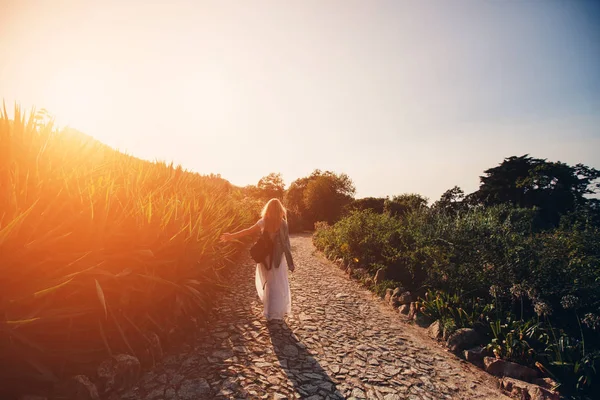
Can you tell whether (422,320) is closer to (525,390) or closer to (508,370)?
(508,370)

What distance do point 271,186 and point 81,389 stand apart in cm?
4142

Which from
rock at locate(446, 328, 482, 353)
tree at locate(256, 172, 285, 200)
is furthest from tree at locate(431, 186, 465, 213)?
tree at locate(256, 172, 285, 200)

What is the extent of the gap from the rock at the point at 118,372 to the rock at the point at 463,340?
486 cm

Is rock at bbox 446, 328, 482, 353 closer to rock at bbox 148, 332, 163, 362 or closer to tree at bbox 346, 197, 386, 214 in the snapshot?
rock at bbox 148, 332, 163, 362

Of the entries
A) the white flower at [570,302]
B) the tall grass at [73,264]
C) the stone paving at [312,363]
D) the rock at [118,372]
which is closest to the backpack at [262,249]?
the tall grass at [73,264]

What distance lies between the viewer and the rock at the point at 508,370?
12.4 feet

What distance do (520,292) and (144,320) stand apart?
5950 mm

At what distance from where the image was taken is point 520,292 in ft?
15.1

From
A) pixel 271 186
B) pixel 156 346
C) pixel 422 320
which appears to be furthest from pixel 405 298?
pixel 271 186

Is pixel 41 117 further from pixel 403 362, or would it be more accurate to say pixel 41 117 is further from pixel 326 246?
pixel 326 246

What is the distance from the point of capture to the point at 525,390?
351cm

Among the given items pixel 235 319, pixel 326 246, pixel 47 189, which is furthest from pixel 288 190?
pixel 47 189

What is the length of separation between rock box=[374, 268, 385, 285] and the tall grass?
5213 mm

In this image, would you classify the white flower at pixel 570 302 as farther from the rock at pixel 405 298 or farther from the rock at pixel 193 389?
the rock at pixel 193 389
